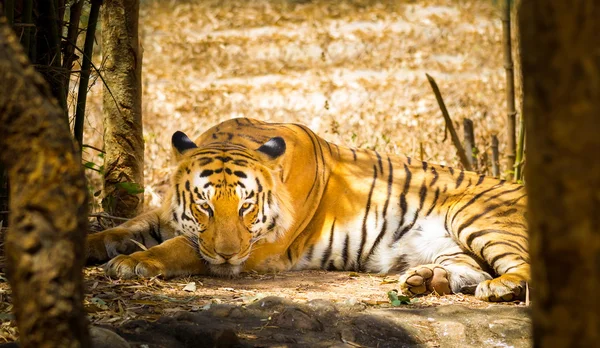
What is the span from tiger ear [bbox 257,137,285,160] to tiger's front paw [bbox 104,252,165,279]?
3.46 feet

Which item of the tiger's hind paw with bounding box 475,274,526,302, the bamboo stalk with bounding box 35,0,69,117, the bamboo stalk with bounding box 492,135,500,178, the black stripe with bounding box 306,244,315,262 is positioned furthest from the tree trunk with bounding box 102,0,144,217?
the bamboo stalk with bounding box 492,135,500,178

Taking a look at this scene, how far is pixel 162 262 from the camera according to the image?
4258mm

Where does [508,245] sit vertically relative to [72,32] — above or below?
below

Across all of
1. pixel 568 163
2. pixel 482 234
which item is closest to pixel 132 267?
pixel 482 234

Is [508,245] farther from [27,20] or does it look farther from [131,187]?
[27,20]

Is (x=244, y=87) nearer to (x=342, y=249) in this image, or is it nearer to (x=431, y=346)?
(x=342, y=249)

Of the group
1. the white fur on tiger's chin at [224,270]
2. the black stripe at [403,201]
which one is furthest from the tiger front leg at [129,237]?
the black stripe at [403,201]

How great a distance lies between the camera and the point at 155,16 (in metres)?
12.1

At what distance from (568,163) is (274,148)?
3.63m

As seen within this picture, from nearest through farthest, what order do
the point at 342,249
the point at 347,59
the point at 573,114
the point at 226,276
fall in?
the point at 573,114
the point at 226,276
the point at 342,249
the point at 347,59

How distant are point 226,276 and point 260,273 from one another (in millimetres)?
257

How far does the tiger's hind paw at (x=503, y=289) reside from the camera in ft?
12.8

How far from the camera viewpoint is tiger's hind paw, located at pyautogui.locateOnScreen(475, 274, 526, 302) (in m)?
3.91

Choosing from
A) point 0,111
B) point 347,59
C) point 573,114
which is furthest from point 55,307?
point 347,59
